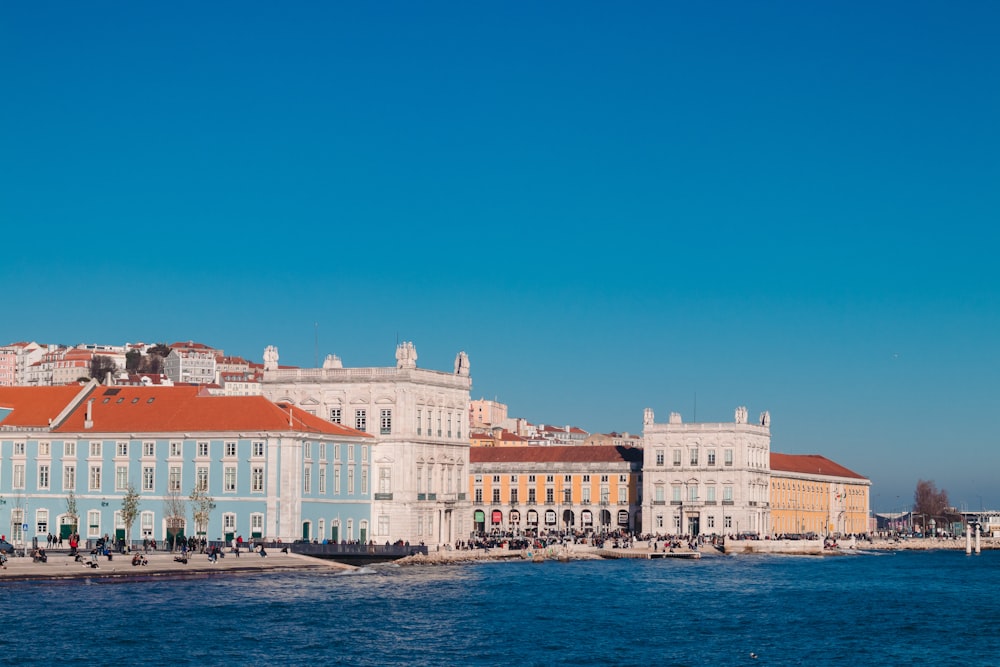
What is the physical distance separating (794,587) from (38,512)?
3852 centimetres

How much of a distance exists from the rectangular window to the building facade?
0.17 feet

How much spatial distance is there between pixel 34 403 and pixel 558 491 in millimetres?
54928

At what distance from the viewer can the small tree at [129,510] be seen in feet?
282

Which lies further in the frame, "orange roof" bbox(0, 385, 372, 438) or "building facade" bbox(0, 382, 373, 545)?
"orange roof" bbox(0, 385, 372, 438)

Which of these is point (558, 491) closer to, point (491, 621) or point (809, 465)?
point (809, 465)

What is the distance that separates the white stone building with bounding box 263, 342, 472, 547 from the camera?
96562 mm

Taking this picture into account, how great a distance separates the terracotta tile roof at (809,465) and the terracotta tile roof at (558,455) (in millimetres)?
12038

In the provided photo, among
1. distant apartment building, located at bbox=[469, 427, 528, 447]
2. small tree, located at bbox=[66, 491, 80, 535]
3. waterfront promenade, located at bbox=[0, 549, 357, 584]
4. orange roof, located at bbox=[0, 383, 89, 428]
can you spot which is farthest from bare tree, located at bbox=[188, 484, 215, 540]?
distant apartment building, located at bbox=[469, 427, 528, 447]

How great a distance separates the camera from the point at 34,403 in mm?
94125

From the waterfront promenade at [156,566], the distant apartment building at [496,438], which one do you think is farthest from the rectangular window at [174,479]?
the distant apartment building at [496,438]

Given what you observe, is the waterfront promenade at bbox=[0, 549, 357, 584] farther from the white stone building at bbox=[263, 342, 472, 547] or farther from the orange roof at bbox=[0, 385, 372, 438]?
the white stone building at bbox=[263, 342, 472, 547]

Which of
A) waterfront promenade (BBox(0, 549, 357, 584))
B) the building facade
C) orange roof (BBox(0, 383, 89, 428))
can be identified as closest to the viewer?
waterfront promenade (BBox(0, 549, 357, 584))

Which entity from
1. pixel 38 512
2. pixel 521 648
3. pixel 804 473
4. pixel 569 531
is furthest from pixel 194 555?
pixel 804 473

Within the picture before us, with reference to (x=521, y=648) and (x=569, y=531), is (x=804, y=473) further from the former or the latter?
(x=521, y=648)
